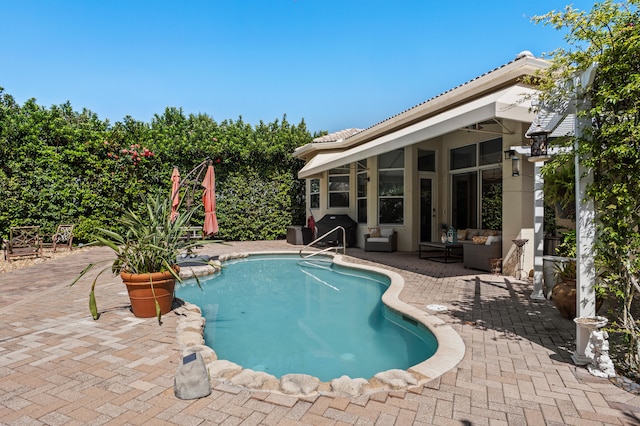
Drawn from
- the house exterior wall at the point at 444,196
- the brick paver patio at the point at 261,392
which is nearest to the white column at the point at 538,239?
the brick paver patio at the point at 261,392

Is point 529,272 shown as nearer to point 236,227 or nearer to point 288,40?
point 288,40

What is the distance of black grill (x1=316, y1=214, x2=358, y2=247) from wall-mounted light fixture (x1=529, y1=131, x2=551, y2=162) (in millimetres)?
11127

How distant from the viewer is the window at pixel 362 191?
17062mm

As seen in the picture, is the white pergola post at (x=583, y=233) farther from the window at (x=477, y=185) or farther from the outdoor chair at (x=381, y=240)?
the outdoor chair at (x=381, y=240)

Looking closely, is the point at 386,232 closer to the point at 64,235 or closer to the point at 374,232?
the point at 374,232

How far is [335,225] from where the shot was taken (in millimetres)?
17156

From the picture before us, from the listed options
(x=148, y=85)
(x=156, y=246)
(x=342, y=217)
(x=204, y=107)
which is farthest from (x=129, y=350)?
(x=204, y=107)

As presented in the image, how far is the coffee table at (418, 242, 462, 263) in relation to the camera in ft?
40.3

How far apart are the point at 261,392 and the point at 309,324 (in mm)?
3725

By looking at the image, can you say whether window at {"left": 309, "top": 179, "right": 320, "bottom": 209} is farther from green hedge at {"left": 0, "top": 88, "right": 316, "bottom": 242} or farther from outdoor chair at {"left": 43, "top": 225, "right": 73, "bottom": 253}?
outdoor chair at {"left": 43, "top": 225, "right": 73, "bottom": 253}

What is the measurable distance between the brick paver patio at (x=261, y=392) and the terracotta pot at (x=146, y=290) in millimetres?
189

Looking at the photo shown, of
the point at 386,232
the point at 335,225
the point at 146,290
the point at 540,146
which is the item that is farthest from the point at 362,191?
the point at 146,290

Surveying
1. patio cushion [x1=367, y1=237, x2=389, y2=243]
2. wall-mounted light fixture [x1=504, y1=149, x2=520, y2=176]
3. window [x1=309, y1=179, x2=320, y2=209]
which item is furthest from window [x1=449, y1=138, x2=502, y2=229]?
window [x1=309, y1=179, x2=320, y2=209]

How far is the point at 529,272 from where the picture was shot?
9.52 m
